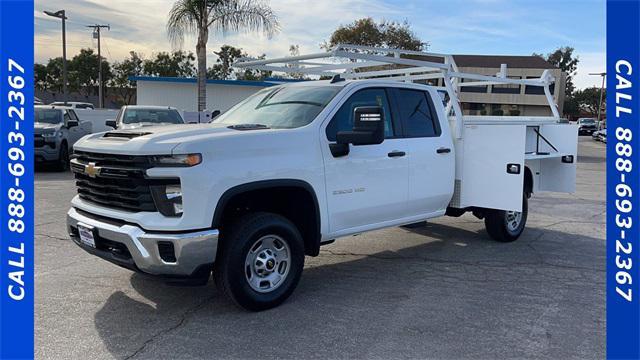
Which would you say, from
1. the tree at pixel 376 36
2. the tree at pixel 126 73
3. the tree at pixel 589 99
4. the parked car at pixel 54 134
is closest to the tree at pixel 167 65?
the tree at pixel 126 73

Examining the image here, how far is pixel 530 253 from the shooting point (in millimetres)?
6828

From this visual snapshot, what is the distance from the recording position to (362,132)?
15.8 ft

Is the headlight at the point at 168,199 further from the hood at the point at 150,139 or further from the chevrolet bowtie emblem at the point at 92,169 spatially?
the chevrolet bowtie emblem at the point at 92,169

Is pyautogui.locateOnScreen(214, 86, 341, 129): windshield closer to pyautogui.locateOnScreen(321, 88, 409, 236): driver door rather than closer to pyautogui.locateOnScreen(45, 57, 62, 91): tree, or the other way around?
pyautogui.locateOnScreen(321, 88, 409, 236): driver door

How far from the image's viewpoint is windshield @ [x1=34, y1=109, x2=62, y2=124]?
14.4 meters

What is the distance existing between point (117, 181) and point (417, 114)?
131 inches

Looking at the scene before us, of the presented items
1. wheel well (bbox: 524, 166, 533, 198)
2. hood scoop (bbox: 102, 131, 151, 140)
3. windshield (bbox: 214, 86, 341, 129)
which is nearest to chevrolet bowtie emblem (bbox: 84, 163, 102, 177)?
hood scoop (bbox: 102, 131, 151, 140)

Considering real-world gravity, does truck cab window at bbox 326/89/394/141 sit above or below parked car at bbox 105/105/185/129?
below

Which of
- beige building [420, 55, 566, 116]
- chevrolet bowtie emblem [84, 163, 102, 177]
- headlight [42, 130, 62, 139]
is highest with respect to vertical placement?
beige building [420, 55, 566, 116]

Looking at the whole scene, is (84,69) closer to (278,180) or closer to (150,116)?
(150,116)

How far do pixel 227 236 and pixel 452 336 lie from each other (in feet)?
6.36

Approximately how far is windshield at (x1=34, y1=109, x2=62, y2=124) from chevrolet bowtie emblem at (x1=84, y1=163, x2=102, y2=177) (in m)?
11.1

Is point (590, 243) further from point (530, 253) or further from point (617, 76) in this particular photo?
point (617, 76)

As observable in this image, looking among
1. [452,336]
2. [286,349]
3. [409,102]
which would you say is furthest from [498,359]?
[409,102]
